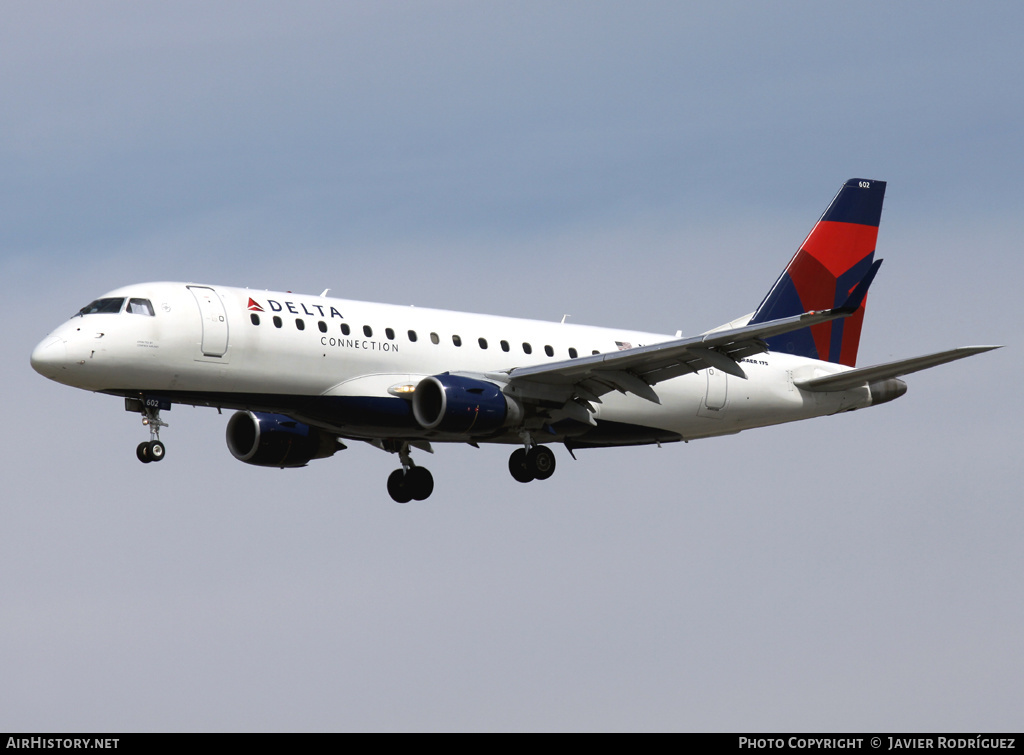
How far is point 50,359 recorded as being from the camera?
3494 centimetres

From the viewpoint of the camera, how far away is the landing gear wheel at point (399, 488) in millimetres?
43250

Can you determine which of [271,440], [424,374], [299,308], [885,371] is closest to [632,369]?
[424,374]

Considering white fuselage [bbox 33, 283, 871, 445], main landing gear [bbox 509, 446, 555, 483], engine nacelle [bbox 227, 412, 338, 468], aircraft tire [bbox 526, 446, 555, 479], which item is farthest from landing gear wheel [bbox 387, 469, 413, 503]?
aircraft tire [bbox 526, 446, 555, 479]

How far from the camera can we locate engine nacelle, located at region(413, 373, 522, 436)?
1480 inches

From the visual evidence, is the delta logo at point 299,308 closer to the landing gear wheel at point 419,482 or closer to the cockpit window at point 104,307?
the cockpit window at point 104,307

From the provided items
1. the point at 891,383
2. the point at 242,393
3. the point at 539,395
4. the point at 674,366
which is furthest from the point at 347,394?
the point at 891,383

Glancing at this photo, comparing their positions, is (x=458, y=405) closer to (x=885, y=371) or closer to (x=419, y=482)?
(x=419, y=482)

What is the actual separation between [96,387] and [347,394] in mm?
5988

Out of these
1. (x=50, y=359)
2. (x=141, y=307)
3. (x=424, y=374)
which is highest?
(x=141, y=307)

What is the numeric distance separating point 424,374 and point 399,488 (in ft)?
17.7

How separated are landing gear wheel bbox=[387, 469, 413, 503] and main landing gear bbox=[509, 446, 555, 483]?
3.90 meters

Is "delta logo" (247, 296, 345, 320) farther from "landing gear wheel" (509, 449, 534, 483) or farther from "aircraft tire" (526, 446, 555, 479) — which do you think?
"aircraft tire" (526, 446, 555, 479)

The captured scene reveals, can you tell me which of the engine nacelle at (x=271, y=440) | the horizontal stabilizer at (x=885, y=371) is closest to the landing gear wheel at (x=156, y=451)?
the engine nacelle at (x=271, y=440)

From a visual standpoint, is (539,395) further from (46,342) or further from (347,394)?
(46,342)
